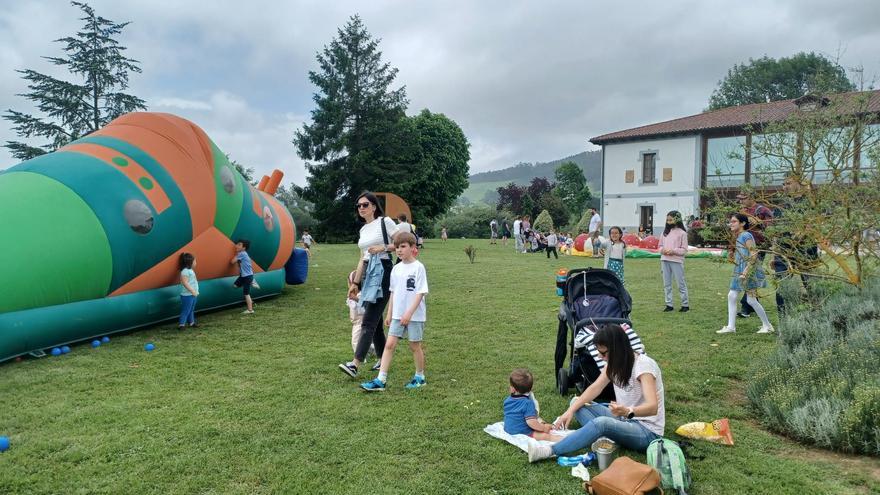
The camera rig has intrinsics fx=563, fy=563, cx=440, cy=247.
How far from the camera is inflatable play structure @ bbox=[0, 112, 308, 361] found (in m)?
6.77

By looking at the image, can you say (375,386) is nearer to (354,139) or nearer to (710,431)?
(710,431)

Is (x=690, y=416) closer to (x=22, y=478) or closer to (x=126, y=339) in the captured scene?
(x=22, y=478)

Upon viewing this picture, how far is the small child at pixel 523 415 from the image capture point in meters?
4.27

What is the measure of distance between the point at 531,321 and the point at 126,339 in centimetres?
601

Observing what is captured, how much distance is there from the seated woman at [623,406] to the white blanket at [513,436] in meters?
0.15

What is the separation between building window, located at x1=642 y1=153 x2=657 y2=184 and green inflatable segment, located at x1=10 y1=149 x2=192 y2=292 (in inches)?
1279

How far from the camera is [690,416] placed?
4.83 meters

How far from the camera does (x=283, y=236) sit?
39.2ft

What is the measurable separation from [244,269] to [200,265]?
85 centimetres

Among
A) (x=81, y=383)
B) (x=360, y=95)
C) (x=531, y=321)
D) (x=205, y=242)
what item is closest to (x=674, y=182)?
(x=360, y=95)

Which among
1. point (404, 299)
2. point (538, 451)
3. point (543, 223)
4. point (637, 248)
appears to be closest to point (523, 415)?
point (538, 451)

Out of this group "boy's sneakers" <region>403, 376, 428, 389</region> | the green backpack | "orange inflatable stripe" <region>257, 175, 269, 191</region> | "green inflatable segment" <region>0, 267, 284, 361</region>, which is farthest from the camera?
"orange inflatable stripe" <region>257, 175, 269, 191</region>

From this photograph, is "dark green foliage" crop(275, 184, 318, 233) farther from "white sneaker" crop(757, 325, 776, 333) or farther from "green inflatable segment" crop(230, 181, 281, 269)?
"white sneaker" crop(757, 325, 776, 333)

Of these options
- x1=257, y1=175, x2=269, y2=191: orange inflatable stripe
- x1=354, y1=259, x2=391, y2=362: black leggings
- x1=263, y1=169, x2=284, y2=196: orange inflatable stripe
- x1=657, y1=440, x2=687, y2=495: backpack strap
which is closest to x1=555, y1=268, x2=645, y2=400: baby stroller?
x1=657, y1=440, x2=687, y2=495: backpack strap
